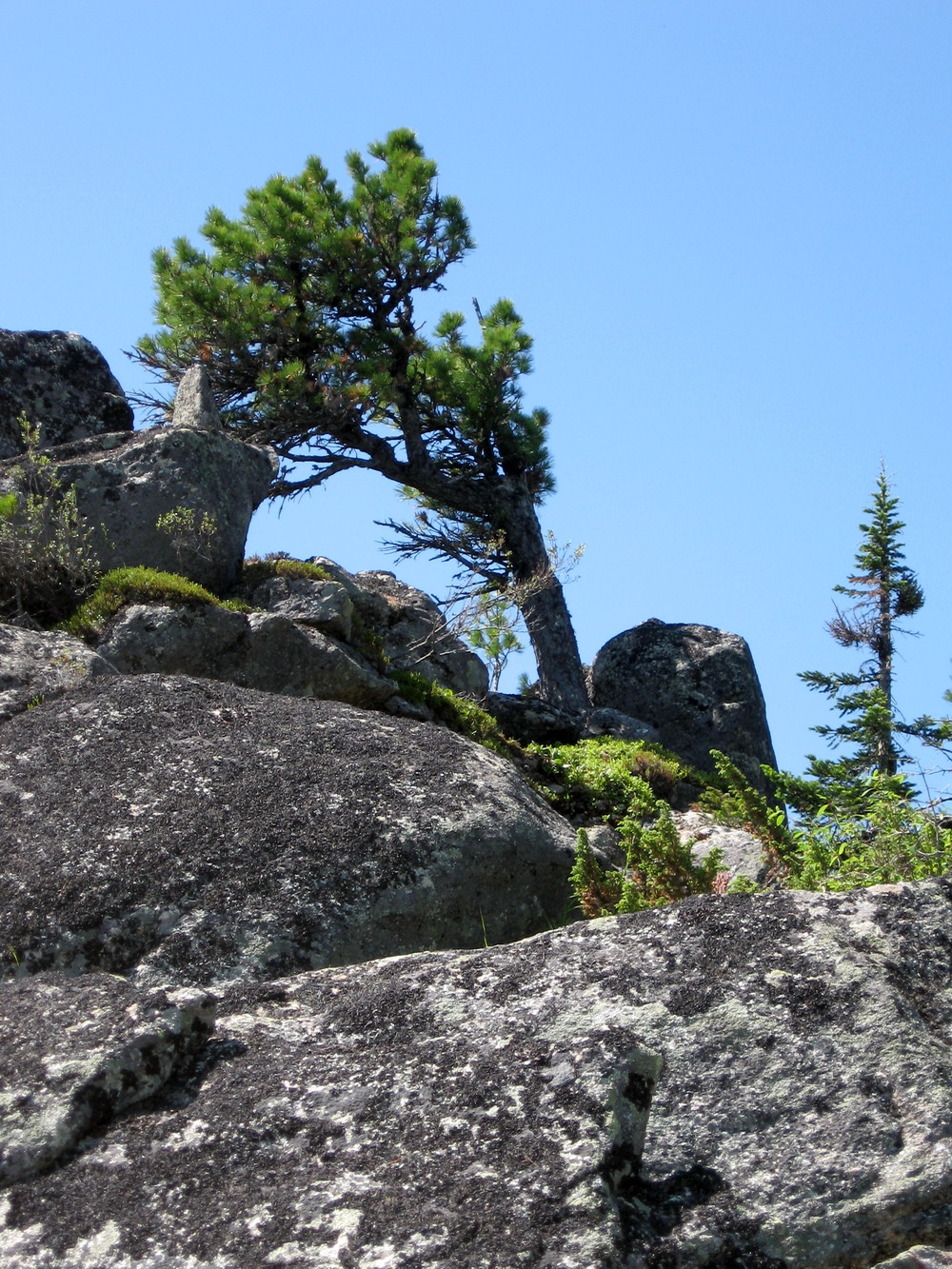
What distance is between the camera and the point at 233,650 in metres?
10.9

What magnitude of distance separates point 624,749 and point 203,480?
242 inches

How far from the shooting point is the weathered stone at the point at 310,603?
11.8 meters

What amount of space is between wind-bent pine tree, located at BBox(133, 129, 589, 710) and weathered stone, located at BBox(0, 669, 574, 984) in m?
13.3

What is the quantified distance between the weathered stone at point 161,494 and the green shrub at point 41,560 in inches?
11.5

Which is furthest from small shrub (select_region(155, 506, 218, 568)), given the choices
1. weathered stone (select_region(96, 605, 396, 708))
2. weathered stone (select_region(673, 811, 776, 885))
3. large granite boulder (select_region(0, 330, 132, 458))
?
weathered stone (select_region(673, 811, 776, 885))

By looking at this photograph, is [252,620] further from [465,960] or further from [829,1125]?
[829,1125]

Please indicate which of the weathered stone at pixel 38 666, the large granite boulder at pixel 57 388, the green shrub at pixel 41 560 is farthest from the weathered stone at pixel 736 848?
the large granite boulder at pixel 57 388

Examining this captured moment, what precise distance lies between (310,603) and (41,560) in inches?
96.9

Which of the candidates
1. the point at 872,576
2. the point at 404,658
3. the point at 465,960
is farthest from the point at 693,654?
the point at 465,960

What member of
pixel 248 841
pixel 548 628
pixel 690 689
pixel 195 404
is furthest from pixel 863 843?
pixel 548 628

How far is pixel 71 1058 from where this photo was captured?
3889 millimetres

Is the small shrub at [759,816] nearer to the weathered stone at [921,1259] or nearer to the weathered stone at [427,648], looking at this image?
the weathered stone at [921,1259]

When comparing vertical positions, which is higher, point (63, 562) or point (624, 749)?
point (63, 562)

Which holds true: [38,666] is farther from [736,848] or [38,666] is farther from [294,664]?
[736,848]
